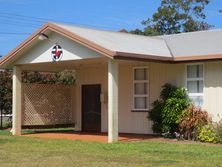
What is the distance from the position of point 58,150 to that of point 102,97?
7475 mm

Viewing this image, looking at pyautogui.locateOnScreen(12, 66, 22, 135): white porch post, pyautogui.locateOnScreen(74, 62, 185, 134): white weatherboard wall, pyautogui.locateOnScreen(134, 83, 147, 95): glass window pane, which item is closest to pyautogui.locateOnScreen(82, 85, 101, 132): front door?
pyautogui.locateOnScreen(74, 62, 185, 134): white weatherboard wall

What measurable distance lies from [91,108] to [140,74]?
3414 mm

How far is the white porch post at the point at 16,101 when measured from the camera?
72.0ft

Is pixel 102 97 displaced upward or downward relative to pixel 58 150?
upward

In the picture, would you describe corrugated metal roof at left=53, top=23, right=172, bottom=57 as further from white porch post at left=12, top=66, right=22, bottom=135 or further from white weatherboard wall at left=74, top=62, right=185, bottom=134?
white porch post at left=12, top=66, right=22, bottom=135

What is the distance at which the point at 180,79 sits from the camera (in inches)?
789

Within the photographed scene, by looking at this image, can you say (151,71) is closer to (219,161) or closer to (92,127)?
(92,127)

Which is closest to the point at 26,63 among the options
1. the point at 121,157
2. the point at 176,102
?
the point at 176,102

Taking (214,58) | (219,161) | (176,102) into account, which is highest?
(214,58)

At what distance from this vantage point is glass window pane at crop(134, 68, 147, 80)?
21.3 m

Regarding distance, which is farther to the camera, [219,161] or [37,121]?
[37,121]

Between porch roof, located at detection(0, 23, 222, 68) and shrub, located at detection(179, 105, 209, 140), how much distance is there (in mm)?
1861

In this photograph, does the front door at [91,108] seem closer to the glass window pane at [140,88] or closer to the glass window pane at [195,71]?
the glass window pane at [140,88]

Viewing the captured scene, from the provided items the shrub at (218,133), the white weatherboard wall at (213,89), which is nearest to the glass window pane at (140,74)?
the white weatherboard wall at (213,89)
